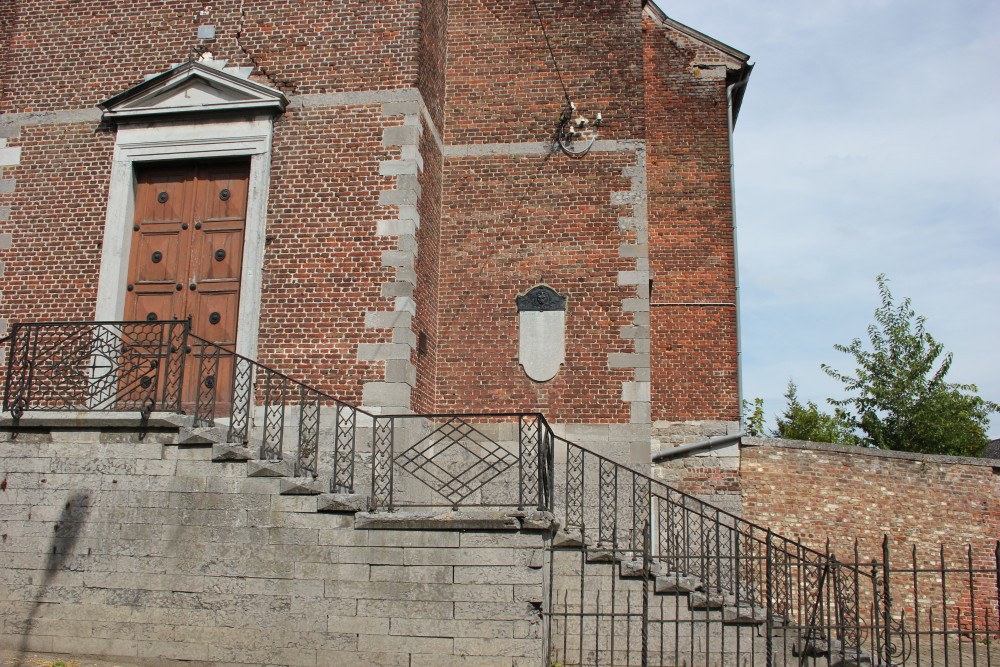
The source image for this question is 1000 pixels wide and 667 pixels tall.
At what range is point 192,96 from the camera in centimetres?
1071

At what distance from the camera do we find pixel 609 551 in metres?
8.45

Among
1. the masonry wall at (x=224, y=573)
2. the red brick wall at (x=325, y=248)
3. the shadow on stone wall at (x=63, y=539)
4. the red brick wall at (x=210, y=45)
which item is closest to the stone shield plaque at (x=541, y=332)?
the red brick wall at (x=325, y=248)

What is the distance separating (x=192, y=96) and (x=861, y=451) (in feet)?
30.4

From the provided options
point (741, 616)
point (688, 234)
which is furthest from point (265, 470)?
point (688, 234)

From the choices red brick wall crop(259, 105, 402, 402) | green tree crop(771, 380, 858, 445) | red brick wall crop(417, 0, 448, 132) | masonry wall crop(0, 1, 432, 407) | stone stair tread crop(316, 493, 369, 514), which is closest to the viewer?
stone stair tread crop(316, 493, 369, 514)

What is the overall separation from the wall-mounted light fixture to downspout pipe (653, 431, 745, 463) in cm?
384

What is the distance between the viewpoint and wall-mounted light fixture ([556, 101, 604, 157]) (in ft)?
38.4

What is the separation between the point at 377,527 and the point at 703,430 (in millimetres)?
5357

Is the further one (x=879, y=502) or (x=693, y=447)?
(x=879, y=502)

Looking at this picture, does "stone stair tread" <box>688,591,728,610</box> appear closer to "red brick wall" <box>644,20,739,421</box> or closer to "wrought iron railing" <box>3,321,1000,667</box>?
"wrought iron railing" <box>3,321,1000,667</box>

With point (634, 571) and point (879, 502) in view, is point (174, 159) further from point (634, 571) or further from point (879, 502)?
point (879, 502)

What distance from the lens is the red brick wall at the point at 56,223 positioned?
34.5 ft

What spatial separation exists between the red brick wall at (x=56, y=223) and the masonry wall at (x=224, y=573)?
2597 mm

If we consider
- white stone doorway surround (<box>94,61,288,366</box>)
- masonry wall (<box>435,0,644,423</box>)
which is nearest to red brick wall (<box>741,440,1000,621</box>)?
masonry wall (<box>435,0,644,423</box>)
